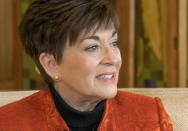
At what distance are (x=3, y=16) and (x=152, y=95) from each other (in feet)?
6.26

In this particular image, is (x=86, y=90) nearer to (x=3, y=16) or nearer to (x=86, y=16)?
(x=86, y=16)

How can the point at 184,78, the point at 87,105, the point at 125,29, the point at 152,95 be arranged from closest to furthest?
the point at 87,105 → the point at 152,95 → the point at 184,78 → the point at 125,29

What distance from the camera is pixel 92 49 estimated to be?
1156mm

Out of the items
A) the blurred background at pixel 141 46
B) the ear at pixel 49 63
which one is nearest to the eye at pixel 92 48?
the ear at pixel 49 63

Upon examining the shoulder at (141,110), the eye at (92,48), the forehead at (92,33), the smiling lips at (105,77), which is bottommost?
the shoulder at (141,110)

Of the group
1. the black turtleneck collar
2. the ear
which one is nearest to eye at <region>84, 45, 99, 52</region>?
the ear

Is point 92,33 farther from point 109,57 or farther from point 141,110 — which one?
point 141,110

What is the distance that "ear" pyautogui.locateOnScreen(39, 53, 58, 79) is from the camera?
1.22m

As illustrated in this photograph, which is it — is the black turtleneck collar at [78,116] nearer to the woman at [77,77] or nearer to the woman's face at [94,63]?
the woman at [77,77]

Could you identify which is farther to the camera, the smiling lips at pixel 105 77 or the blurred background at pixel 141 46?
the blurred background at pixel 141 46

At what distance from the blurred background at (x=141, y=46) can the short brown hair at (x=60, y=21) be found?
1056 millimetres

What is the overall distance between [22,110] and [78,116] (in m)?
0.22

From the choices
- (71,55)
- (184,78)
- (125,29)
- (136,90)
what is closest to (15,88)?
(125,29)

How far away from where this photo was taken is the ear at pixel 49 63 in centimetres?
122
